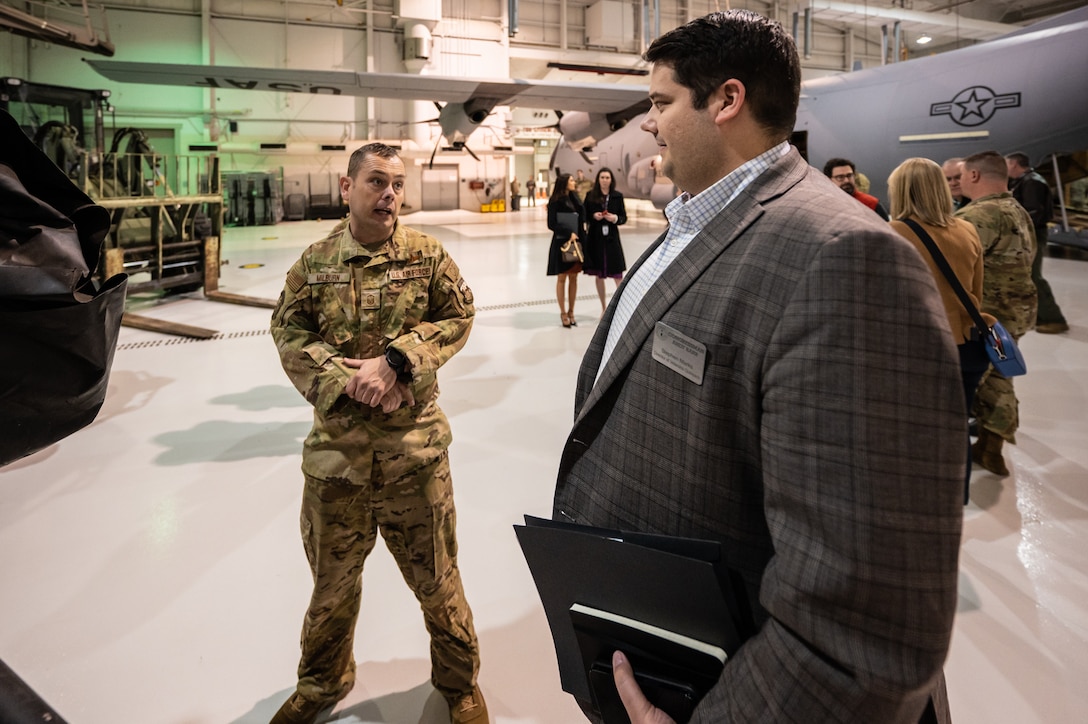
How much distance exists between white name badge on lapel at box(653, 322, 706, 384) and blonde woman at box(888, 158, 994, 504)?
8.49ft

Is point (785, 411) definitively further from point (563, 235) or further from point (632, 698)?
point (563, 235)

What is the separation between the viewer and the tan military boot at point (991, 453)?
378 centimetres

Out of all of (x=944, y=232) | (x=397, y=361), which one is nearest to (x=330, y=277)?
(x=397, y=361)

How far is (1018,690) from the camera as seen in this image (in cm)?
221

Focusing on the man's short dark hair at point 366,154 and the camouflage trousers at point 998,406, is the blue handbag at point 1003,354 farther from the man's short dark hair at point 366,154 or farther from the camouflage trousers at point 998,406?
the man's short dark hair at point 366,154

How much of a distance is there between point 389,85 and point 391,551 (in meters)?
10.7

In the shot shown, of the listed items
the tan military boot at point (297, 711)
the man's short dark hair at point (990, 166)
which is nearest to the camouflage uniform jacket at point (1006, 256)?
the man's short dark hair at point (990, 166)

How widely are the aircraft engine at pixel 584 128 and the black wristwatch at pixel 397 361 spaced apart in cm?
1221

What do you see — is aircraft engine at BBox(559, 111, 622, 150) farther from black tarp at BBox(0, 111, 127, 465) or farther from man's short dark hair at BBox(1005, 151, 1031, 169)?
black tarp at BBox(0, 111, 127, 465)

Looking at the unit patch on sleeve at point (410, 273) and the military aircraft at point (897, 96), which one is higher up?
the military aircraft at point (897, 96)

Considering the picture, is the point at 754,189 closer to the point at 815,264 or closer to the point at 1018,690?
the point at 815,264

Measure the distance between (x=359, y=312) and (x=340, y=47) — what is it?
22409 millimetres

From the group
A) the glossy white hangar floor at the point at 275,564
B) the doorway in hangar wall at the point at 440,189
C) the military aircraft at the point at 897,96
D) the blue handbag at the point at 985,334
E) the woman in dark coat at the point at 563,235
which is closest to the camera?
the glossy white hangar floor at the point at 275,564

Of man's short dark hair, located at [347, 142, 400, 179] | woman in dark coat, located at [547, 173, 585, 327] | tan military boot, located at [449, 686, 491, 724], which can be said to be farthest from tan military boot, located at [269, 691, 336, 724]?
woman in dark coat, located at [547, 173, 585, 327]
